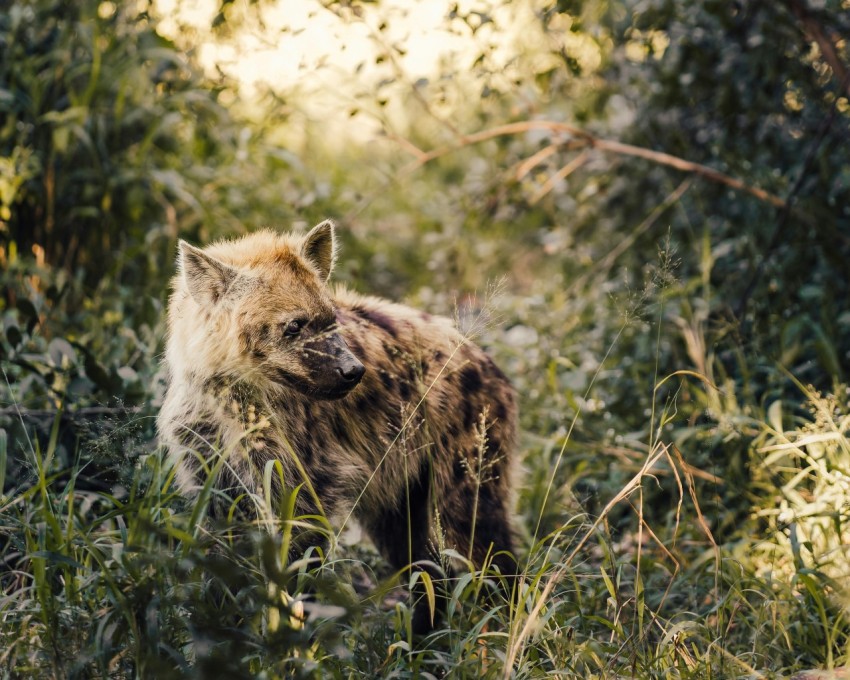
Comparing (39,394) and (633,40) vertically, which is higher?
(633,40)

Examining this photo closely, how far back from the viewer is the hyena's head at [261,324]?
2902 mm

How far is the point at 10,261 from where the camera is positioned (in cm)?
438

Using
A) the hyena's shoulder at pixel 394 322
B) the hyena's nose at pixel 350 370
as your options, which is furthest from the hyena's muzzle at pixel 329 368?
the hyena's shoulder at pixel 394 322

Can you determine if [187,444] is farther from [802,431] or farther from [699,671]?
[802,431]

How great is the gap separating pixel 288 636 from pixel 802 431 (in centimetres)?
215

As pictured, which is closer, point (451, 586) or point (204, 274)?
point (204, 274)

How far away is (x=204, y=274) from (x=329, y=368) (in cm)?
58

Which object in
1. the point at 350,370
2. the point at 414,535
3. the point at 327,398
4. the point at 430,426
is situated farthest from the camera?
the point at 414,535

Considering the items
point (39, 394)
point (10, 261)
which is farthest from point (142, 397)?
point (10, 261)

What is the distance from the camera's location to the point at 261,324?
118 inches

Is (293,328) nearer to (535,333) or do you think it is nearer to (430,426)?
(430,426)

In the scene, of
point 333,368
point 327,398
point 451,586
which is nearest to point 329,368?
point 333,368

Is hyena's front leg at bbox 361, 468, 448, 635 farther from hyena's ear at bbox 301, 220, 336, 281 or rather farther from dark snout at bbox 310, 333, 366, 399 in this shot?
hyena's ear at bbox 301, 220, 336, 281

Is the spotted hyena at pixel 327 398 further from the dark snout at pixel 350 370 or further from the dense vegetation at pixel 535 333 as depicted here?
the dense vegetation at pixel 535 333
